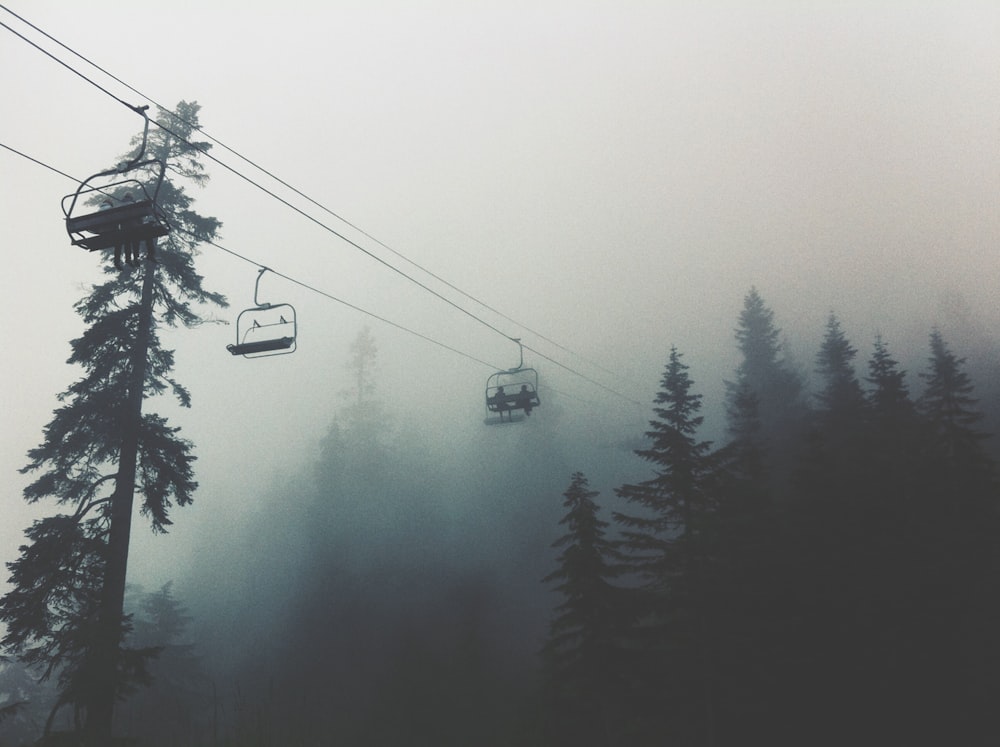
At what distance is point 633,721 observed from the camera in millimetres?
25562

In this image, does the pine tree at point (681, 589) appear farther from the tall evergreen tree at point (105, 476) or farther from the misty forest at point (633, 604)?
the tall evergreen tree at point (105, 476)

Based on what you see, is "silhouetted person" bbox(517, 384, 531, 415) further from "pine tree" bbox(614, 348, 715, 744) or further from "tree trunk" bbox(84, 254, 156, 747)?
"tree trunk" bbox(84, 254, 156, 747)

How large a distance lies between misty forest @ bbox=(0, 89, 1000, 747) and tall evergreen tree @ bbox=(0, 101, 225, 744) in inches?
2.6

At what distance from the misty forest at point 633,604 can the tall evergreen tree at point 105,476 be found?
7 cm

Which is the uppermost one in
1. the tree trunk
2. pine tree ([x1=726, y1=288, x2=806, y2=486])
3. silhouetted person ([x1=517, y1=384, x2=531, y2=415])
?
pine tree ([x1=726, y1=288, x2=806, y2=486])

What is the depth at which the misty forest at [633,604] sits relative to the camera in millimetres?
17984

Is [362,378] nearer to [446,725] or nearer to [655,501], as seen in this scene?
[446,725]

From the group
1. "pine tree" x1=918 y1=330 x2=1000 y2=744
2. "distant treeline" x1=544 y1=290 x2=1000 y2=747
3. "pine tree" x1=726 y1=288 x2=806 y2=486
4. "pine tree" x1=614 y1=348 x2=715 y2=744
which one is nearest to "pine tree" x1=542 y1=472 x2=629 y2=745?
"distant treeline" x1=544 y1=290 x2=1000 y2=747

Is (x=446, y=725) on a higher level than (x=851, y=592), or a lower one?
lower

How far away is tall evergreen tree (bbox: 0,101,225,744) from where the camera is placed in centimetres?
1661

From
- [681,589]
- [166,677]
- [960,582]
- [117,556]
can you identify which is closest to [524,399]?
[681,589]

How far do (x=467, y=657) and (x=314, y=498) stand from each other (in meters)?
37.8

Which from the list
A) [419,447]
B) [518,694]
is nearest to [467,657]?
[518,694]

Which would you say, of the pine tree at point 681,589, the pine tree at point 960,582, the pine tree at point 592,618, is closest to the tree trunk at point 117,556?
the pine tree at point 592,618
